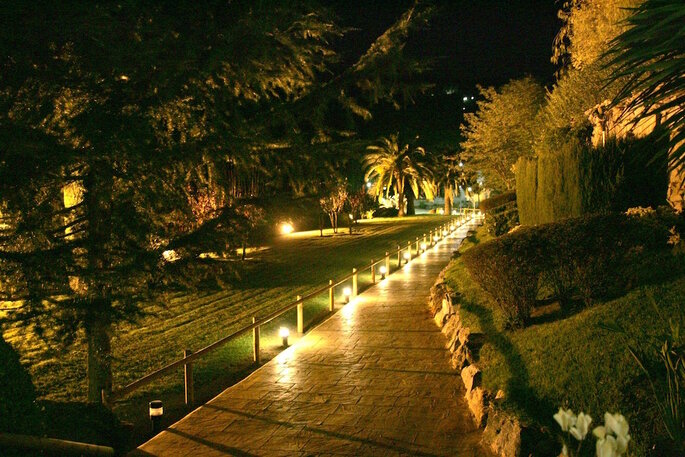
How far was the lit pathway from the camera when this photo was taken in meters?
5.63

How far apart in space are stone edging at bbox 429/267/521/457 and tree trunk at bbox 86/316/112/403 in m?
4.08

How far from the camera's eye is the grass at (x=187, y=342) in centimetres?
841

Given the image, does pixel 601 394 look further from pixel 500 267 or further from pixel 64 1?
pixel 64 1

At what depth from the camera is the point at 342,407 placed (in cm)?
667

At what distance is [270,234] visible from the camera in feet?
119

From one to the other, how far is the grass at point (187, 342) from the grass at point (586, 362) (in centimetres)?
354

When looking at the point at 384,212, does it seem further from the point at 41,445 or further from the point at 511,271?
the point at 41,445

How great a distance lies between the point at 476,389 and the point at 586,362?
128 centimetres

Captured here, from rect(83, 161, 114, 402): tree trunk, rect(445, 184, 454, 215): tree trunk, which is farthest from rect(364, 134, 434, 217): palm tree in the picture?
rect(83, 161, 114, 402): tree trunk

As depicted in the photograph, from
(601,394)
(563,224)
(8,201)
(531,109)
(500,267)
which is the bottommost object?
(601,394)

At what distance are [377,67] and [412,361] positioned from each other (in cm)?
468

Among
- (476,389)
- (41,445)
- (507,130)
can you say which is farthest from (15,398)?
(507,130)

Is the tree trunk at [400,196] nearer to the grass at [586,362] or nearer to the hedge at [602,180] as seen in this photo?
the hedge at [602,180]

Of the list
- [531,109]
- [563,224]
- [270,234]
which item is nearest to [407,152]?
[270,234]
